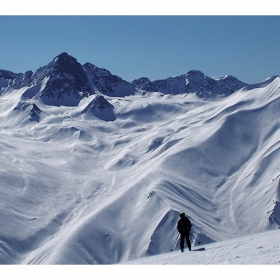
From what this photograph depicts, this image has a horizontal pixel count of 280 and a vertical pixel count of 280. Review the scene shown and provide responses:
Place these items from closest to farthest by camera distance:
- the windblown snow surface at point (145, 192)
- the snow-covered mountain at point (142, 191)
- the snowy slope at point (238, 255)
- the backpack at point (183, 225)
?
the snowy slope at point (238, 255), the backpack at point (183, 225), the windblown snow surface at point (145, 192), the snow-covered mountain at point (142, 191)

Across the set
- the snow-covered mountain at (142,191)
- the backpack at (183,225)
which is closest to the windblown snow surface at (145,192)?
the snow-covered mountain at (142,191)

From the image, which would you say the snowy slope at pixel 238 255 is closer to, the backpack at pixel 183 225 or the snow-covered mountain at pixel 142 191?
the backpack at pixel 183 225

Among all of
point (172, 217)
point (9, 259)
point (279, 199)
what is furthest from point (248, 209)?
point (9, 259)

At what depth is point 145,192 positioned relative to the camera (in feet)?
270

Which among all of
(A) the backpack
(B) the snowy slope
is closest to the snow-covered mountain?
(A) the backpack

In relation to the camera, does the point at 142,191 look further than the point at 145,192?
Yes

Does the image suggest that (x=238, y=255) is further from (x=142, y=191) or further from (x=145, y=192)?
(x=142, y=191)

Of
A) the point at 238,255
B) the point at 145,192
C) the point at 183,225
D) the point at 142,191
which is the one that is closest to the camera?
the point at 238,255

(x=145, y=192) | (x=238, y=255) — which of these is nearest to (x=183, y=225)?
(x=238, y=255)

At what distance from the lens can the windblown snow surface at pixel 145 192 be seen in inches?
2702

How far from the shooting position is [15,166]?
108062mm

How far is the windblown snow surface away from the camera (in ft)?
225

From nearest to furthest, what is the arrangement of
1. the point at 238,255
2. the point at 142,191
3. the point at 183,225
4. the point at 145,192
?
the point at 238,255
the point at 183,225
the point at 145,192
the point at 142,191

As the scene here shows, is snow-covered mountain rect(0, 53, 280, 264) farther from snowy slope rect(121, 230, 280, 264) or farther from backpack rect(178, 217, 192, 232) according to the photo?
snowy slope rect(121, 230, 280, 264)
